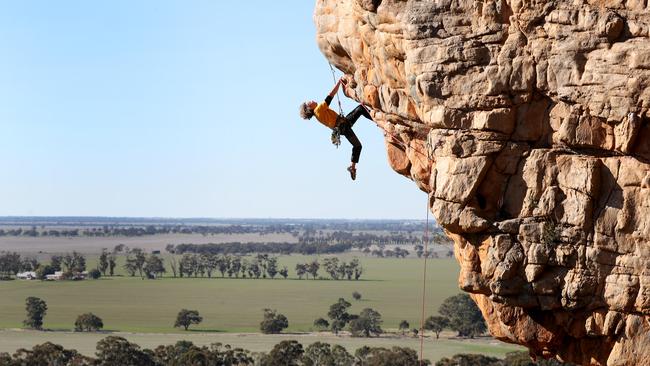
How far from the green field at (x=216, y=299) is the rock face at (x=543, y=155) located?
73999mm

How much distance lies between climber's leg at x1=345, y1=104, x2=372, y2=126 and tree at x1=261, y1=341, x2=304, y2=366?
129ft

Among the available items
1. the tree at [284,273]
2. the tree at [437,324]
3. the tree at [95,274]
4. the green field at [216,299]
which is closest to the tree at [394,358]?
the tree at [437,324]

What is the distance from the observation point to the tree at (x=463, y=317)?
271ft

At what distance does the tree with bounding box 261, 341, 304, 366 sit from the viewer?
56.0m

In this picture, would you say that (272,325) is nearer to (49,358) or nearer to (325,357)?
(325,357)

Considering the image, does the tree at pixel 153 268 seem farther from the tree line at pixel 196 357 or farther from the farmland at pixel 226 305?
the tree line at pixel 196 357

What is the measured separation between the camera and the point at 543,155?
1433cm

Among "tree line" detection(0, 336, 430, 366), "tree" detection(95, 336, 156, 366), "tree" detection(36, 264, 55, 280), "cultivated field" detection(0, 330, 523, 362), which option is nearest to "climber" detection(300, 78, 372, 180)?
"tree line" detection(0, 336, 430, 366)

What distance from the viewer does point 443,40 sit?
47.3 feet

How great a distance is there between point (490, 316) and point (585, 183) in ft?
8.24

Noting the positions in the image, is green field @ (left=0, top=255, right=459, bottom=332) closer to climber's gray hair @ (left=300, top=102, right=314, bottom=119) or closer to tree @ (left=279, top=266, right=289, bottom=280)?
tree @ (left=279, top=266, right=289, bottom=280)

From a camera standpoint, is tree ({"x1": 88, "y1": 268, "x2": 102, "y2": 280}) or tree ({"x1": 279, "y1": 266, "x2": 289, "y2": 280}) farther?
tree ({"x1": 279, "y1": 266, "x2": 289, "y2": 280})

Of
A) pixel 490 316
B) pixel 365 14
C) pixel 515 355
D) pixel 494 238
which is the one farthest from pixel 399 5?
pixel 515 355

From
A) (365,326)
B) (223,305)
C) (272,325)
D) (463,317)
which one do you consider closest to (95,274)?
(223,305)
